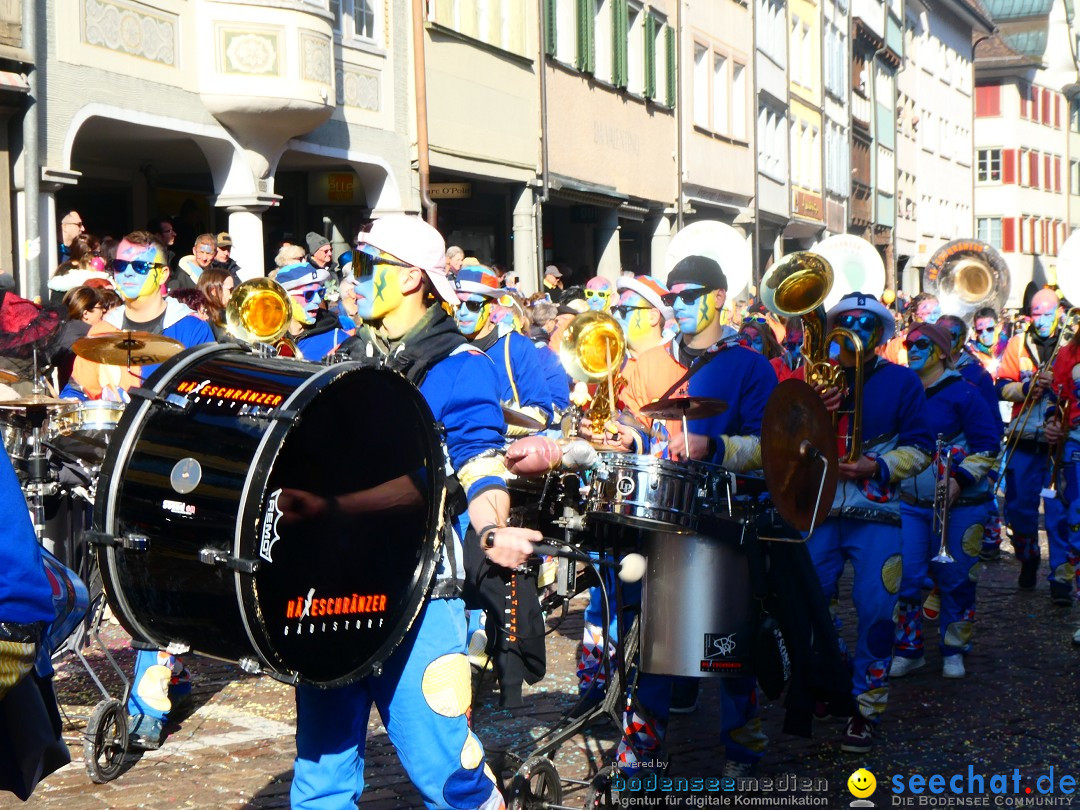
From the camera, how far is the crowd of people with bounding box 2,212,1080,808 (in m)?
4.19

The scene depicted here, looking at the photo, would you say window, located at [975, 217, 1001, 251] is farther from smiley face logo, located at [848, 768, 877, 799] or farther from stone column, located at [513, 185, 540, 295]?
smiley face logo, located at [848, 768, 877, 799]

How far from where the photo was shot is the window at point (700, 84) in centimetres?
3169

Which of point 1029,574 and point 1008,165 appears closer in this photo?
point 1029,574

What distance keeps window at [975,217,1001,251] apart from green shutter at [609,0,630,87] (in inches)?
1786

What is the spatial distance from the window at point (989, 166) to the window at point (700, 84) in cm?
4039

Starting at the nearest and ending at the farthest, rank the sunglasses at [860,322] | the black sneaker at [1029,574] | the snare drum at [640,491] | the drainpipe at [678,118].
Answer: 1. the snare drum at [640,491]
2. the sunglasses at [860,322]
3. the black sneaker at [1029,574]
4. the drainpipe at [678,118]

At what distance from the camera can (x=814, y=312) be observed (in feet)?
23.5

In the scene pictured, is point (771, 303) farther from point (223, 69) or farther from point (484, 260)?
point (484, 260)

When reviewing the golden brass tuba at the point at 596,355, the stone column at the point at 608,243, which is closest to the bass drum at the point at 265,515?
the golden brass tuba at the point at 596,355

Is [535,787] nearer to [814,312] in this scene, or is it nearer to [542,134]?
[814,312]

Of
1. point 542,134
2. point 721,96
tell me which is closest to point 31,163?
point 542,134

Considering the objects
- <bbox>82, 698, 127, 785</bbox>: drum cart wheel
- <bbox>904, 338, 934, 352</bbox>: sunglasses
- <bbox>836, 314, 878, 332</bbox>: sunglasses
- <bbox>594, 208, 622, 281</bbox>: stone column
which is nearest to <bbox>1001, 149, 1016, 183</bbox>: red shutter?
<bbox>594, 208, 622, 281</bbox>: stone column

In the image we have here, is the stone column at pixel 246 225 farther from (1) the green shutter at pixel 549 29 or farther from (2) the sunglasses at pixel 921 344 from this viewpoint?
(2) the sunglasses at pixel 921 344

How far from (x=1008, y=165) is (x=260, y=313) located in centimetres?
6546
